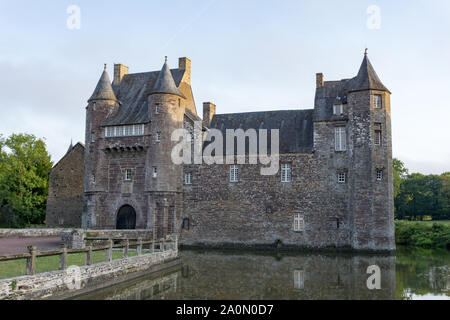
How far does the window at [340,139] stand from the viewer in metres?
26.4

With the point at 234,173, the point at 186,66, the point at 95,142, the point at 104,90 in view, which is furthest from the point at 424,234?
the point at 104,90

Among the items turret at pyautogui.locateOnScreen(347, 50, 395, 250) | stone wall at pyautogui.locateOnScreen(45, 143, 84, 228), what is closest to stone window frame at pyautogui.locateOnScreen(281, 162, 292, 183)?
turret at pyautogui.locateOnScreen(347, 50, 395, 250)

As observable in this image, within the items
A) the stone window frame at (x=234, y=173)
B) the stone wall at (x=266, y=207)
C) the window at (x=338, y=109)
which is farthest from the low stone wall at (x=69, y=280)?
Result: the window at (x=338, y=109)

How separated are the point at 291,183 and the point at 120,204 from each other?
11.7 m

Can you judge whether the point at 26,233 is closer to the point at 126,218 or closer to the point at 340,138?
the point at 126,218

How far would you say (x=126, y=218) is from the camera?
1139 inches

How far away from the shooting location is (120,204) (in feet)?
94.4

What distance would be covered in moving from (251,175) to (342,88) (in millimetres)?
8538

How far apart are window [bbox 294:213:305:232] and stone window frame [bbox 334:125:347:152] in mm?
4815

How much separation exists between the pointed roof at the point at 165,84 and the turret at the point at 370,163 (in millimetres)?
11497

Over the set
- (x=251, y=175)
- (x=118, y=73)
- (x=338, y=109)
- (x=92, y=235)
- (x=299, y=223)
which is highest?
(x=118, y=73)

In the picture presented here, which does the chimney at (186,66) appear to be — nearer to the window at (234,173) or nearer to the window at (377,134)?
the window at (234,173)

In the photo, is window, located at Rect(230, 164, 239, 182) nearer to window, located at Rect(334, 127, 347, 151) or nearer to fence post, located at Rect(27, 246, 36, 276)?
window, located at Rect(334, 127, 347, 151)
